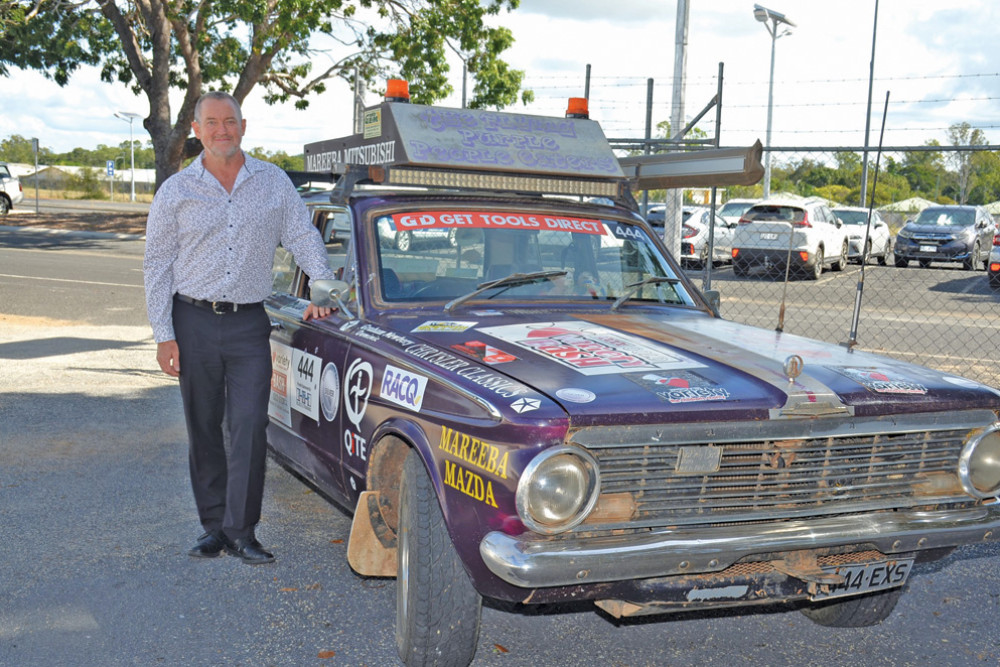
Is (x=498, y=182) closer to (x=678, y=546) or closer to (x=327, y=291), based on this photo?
(x=327, y=291)

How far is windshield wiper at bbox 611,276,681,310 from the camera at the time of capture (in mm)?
4781

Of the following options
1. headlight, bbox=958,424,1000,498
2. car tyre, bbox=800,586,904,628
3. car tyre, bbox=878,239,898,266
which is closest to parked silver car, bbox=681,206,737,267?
car tyre, bbox=878,239,898,266

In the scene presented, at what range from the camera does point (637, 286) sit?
16.0 feet

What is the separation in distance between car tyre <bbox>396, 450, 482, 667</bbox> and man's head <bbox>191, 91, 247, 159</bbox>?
178 centimetres

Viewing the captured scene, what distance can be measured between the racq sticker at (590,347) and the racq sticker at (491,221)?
0.78m

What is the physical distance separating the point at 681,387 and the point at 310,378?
76.3 inches

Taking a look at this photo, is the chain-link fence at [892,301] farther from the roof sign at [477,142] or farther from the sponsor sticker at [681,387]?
the sponsor sticker at [681,387]

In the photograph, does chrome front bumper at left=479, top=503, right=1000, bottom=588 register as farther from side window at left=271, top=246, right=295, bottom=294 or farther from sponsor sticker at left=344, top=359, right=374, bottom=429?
side window at left=271, top=246, right=295, bottom=294

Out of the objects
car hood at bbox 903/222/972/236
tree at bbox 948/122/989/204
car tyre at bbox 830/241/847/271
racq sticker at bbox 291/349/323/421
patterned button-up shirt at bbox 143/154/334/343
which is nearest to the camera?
patterned button-up shirt at bbox 143/154/334/343

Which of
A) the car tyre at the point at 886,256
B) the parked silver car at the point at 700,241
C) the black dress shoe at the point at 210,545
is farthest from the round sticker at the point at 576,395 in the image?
the car tyre at the point at 886,256

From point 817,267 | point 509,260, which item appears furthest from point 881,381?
point 817,267

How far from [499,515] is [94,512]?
9.80 ft

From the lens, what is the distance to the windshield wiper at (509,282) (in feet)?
14.7

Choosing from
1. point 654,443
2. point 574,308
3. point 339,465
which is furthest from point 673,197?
point 654,443
